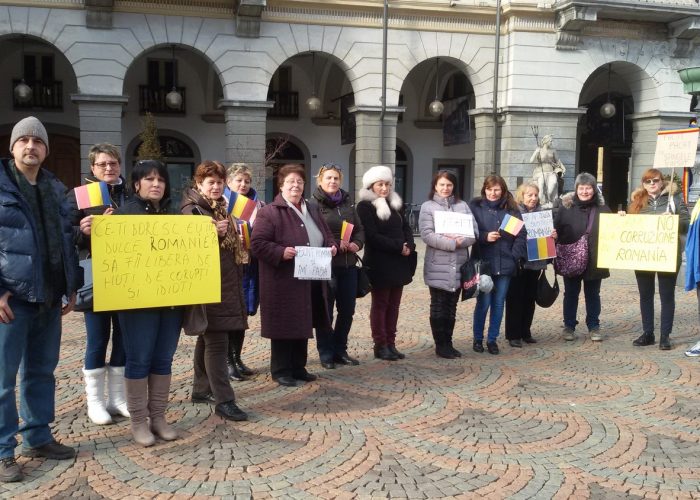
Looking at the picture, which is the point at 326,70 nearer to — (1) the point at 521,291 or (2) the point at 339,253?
(1) the point at 521,291

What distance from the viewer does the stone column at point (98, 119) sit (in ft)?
56.3

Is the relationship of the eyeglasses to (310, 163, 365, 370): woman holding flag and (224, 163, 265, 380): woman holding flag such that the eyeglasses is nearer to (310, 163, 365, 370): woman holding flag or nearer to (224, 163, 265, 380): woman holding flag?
(224, 163, 265, 380): woman holding flag

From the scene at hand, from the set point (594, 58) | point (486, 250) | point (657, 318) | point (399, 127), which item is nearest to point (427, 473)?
point (486, 250)

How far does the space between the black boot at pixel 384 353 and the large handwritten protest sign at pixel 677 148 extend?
4.17 metres

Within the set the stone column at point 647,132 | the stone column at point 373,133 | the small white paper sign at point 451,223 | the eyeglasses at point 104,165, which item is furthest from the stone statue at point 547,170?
the eyeglasses at point 104,165

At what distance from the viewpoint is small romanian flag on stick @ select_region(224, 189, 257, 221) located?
5418 millimetres

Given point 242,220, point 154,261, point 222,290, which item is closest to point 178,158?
point 242,220

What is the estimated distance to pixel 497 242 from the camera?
280 inches

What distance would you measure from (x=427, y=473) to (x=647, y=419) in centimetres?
213

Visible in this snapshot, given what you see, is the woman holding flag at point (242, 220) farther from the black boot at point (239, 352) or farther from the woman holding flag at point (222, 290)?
the woman holding flag at point (222, 290)

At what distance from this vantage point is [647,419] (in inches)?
202

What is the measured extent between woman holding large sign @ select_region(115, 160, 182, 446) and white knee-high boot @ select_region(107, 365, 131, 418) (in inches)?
21.1

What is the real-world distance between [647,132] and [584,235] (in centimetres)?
1498

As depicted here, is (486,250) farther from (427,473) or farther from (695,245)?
(427,473)
